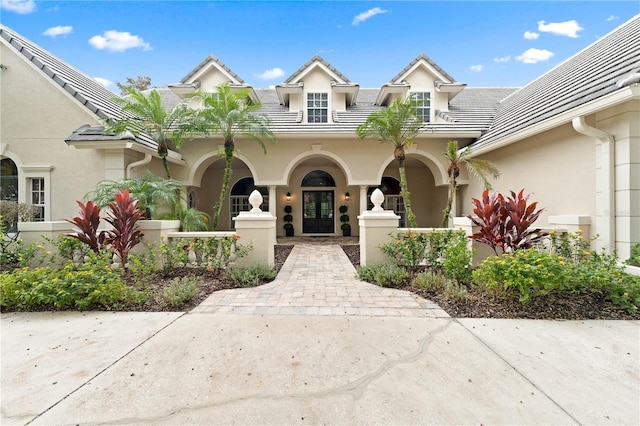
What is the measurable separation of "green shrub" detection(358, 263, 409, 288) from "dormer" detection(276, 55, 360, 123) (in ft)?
24.8

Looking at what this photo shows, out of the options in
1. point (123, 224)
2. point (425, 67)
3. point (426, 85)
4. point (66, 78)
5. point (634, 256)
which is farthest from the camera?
point (426, 85)

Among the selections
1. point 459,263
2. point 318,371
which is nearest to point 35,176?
point 318,371

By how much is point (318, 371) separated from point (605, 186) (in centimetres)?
678

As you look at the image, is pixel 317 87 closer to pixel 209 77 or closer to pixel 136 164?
pixel 209 77

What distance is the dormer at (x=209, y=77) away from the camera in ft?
37.6

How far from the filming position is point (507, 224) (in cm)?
527

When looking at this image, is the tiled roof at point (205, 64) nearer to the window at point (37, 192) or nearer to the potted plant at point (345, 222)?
the window at point (37, 192)

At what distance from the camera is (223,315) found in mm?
3961

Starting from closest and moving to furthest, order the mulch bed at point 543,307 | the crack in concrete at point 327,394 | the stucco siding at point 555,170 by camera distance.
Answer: the crack in concrete at point 327,394
the mulch bed at point 543,307
the stucco siding at point 555,170

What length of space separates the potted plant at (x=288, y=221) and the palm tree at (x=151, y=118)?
717 cm

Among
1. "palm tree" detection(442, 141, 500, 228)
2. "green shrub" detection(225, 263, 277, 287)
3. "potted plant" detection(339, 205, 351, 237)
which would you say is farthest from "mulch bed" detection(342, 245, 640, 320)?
"potted plant" detection(339, 205, 351, 237)

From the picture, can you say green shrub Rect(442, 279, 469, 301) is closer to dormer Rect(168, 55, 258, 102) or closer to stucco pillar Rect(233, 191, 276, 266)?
stucco pillar Rect(233, 191, 276, 266)

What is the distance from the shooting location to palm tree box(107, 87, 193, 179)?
24.6 feet

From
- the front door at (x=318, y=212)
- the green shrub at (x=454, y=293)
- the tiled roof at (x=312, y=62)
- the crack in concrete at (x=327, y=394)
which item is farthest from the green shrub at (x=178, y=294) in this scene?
the front door at (x=318, y=212)
